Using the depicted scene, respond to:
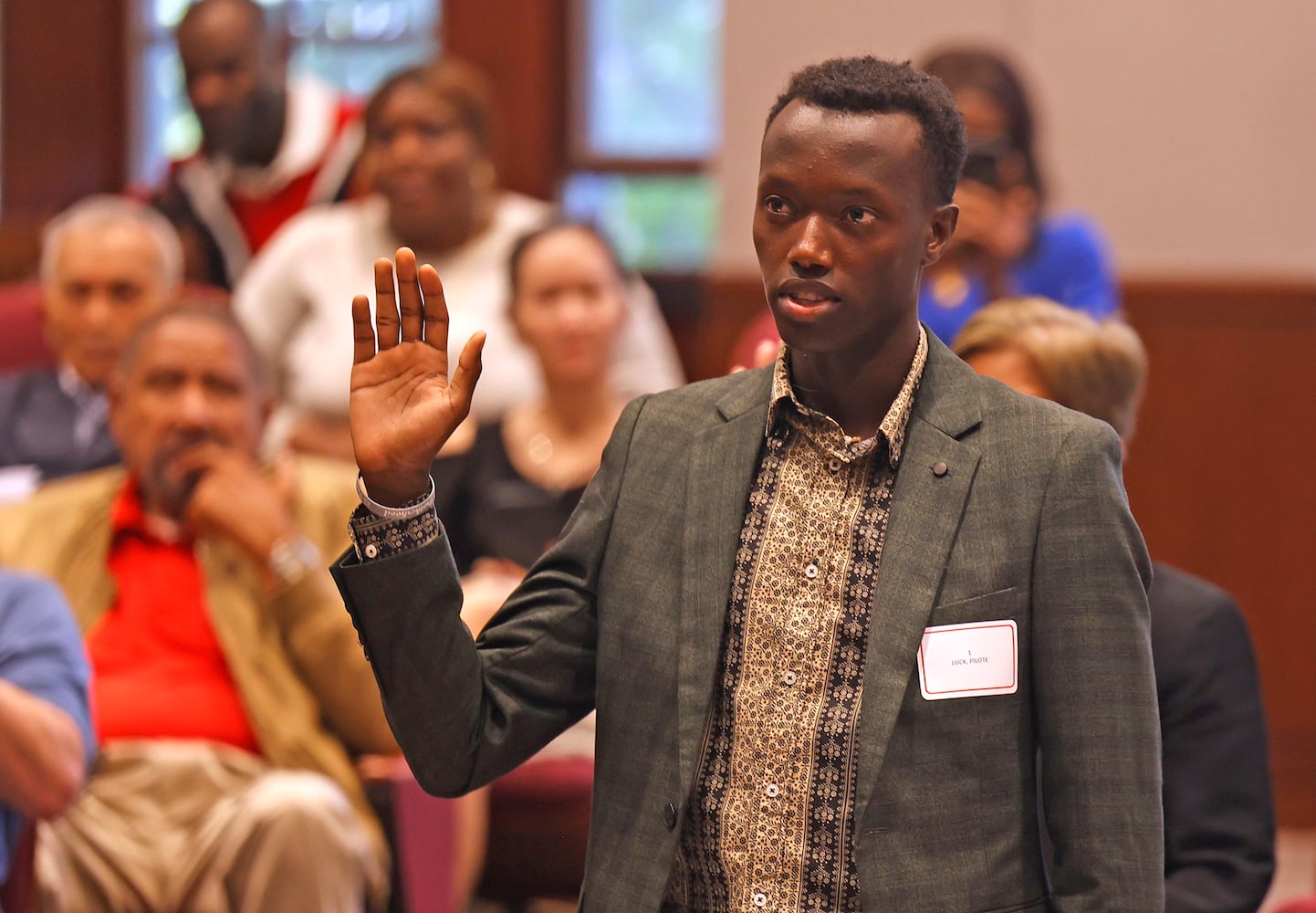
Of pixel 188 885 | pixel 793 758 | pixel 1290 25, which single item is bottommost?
pixel 188 885

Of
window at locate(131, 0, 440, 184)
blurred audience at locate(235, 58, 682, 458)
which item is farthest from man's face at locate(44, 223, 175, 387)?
window at locate(131, 0, 440, 184)

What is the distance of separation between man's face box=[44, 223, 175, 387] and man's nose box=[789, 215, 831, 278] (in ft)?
9.07

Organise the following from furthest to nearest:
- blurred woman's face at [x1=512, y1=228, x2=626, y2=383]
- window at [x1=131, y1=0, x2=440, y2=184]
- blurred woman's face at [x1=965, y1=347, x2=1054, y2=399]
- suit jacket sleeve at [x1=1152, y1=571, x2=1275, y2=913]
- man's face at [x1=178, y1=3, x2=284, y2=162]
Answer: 1. window at [x1=131, y1=0, x2=440, y2=184]
2. man's face at [x1=178, y1=3, x2=284, y2=162]
3. blurred woman's face at [x1=512, y1=228, x2=626, y2=383]
4. blurred woman's face at [x1=965, y1=347, x2=1054, y2=399]
5. suit jacket sleeve at [x1=1152, y1=571, x2=1275, y2=913]

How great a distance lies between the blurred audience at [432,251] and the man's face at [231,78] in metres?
0.54

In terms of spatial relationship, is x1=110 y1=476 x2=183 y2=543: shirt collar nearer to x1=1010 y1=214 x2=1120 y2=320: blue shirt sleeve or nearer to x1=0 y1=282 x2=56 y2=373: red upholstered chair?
x1=0 y1=282 x2=56 y2=373: red upholstered chair

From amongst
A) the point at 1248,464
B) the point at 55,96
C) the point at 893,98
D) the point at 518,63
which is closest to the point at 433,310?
the point at 893,98

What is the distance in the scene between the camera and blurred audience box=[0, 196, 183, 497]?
3.70 metres

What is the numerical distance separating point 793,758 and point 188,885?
1.70m

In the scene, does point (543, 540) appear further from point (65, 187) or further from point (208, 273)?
point (65, 187)

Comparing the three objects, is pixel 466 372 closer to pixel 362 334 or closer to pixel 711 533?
pixel 362 334

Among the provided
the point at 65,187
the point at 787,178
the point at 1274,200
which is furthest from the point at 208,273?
the point at 787,178

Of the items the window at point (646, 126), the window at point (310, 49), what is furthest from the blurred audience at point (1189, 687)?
the window at point (310, 49)

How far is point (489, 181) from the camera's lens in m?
3.95

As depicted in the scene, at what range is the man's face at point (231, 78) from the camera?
4.29 metres
